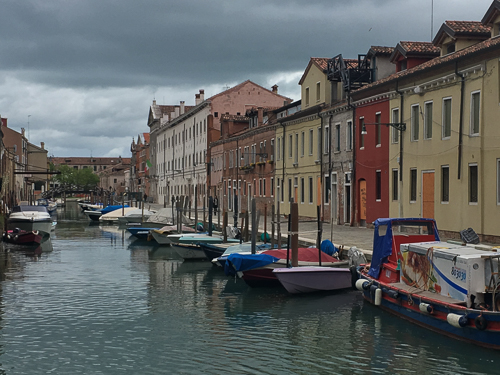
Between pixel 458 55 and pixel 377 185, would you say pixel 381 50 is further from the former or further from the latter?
pixel 458 55

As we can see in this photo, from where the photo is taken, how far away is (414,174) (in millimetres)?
28062

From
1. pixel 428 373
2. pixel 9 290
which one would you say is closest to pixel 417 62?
pixel 9 290

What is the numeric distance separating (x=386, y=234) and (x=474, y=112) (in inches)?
335

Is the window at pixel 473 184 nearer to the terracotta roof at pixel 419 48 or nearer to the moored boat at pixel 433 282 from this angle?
the moored boat at pixel 433 282

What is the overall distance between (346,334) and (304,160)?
26.2m

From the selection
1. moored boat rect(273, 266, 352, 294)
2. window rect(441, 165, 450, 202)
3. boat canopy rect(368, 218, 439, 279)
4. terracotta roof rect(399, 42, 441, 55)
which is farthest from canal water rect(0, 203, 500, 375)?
terracotta roof rect(399, 42, 441, 55)

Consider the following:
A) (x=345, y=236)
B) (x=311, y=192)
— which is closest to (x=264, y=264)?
(x=345, y=236)

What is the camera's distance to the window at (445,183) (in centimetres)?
2545

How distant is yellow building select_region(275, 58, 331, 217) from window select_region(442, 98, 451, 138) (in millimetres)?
11556

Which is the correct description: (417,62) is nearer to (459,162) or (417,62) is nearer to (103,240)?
(459,162)

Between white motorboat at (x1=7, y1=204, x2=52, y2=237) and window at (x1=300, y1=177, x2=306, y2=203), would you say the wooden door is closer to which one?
window at (x1=300, y1=177, x2=306, y2=203)

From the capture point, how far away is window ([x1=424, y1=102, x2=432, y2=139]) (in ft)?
87.2

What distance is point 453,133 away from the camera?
974 inches

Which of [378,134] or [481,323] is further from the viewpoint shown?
[378,134]
